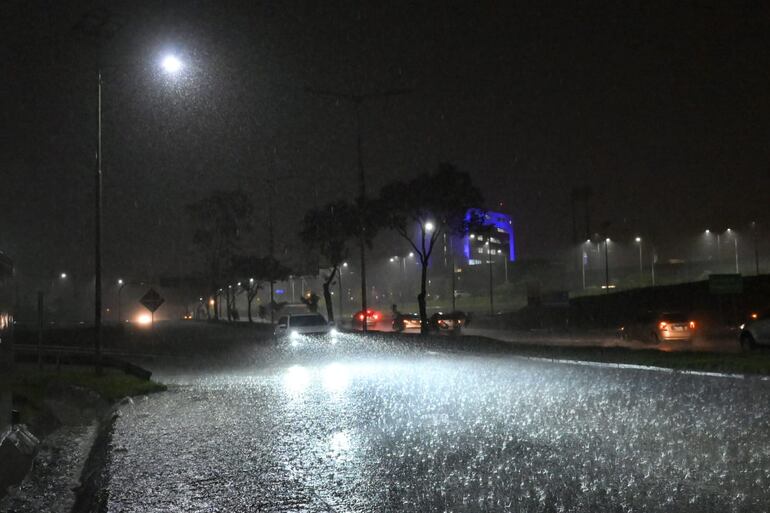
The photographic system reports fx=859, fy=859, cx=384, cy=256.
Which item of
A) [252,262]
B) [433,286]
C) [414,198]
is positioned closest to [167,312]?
[433,286]

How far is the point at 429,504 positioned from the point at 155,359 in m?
29.6

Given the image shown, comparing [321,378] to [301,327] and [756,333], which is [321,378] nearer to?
[756,333]

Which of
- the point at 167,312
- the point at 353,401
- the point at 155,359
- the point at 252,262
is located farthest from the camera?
the point at 167,312

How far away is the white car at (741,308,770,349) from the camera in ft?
82.9

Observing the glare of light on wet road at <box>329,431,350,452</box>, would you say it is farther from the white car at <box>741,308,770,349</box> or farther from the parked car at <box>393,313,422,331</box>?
the parked car at <box>393,313,422,331</box>

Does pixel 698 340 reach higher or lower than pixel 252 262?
lower

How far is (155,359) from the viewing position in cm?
3528

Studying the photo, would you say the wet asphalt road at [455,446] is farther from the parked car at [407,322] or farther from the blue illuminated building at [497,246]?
the blue illuminated building at [497,246]

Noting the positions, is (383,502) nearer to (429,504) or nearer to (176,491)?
(429,504)

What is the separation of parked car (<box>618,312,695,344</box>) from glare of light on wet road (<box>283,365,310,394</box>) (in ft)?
54.0

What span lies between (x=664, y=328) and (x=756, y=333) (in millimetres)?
9623

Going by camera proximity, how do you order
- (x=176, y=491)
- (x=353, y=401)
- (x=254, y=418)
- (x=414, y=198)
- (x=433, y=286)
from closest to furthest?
1. (x=176, y=491)
2. (x=254, y=418)
3. (x=353, y=401)
4. (x=414, y=198)
5. (x=433, y=286)

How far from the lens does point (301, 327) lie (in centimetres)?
3684

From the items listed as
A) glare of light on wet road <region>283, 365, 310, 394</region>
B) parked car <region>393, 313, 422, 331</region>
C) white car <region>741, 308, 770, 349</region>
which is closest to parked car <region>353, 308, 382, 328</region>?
Result: parked car <region>393, 313, 422, 331</region>
